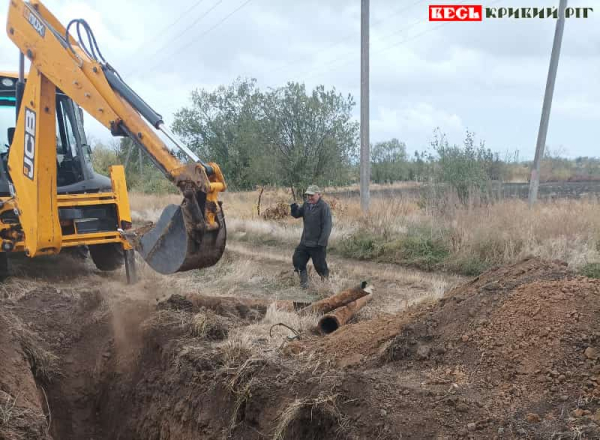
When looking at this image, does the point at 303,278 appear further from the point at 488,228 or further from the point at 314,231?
the point at 488,228

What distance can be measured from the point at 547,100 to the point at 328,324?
10642 millimetres

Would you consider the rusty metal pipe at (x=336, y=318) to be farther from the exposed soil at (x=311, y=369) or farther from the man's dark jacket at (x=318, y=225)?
the man's dark jacket at (x=318, y=225)

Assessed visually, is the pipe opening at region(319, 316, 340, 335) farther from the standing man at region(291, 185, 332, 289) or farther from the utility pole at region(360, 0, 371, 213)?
the utility pole at region(360, 0, 371, 213)

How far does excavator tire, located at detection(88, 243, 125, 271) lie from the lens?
9.23 m

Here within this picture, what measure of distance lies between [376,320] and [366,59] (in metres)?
9.16

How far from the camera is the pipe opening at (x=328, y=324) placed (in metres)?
6.20

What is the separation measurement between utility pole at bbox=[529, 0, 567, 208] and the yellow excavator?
9.76 metres

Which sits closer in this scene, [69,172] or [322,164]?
[69,172]

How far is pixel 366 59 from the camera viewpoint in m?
13.5

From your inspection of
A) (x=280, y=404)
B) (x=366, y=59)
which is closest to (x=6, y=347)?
(x=280, y=404)

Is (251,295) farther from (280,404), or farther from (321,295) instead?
(280,404)

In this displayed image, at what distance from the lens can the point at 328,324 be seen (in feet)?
20.5

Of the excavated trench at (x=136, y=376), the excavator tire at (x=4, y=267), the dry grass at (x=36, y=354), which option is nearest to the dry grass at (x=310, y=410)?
the excavated trench at (x=136, y=376)

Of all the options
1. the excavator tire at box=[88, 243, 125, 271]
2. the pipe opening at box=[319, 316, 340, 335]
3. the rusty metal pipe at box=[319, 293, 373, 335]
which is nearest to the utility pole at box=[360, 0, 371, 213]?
the excavator tire at box=[88, 243, 125, 271]
